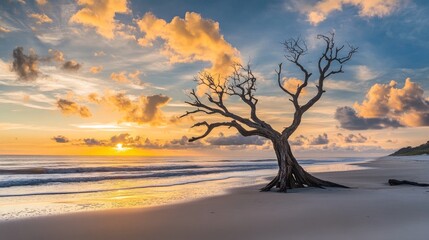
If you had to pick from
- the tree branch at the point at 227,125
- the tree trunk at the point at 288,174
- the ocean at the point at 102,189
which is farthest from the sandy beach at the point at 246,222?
the tree branch at the point at 227,125

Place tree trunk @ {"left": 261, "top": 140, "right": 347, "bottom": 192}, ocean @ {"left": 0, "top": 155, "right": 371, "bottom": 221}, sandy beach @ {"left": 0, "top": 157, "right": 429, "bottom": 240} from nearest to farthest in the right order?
sandy beach @ {"left": 0, "top": 157, "right": 429, "bottom": 240} < ocean @ {"left": 0, "top": 155, "right": 371, "bottom": 221} < tree trunk @ {"left": 261, "top": 140, "right": 347, "bottom": 192}

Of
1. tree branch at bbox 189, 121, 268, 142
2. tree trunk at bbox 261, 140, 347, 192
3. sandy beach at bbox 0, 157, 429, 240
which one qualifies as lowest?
sandy beach at bbox 0, 157, 429, 240

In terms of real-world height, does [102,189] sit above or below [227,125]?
below

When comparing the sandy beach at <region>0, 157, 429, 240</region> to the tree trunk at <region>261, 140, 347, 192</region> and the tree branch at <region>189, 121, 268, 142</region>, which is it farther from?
the tree branch at <region>189, 121, 268, 142</region>

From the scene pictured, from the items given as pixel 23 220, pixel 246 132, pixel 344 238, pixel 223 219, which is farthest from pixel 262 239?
pixel 246 132

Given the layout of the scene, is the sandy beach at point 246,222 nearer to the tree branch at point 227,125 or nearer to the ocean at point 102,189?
the ocean at point 102,189

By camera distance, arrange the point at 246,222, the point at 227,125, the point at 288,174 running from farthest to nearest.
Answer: the point at 227,125 → the point at 288,174 → the point at 246,222

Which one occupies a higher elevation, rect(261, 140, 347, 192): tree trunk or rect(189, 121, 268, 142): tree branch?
rect(189, 121, 268, 142): tree branch

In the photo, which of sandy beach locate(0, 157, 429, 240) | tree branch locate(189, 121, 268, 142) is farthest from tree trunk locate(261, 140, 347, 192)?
sandy beach locate(0, 157, 429, 240)

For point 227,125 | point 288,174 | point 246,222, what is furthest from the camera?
point 227,125

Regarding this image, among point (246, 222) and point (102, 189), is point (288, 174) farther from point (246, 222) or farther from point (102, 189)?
point (102, 189)

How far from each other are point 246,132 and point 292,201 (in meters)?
6.90

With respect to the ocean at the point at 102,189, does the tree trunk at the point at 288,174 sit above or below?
above

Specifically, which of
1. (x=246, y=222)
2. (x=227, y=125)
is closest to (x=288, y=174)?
(x=227, y=125)
